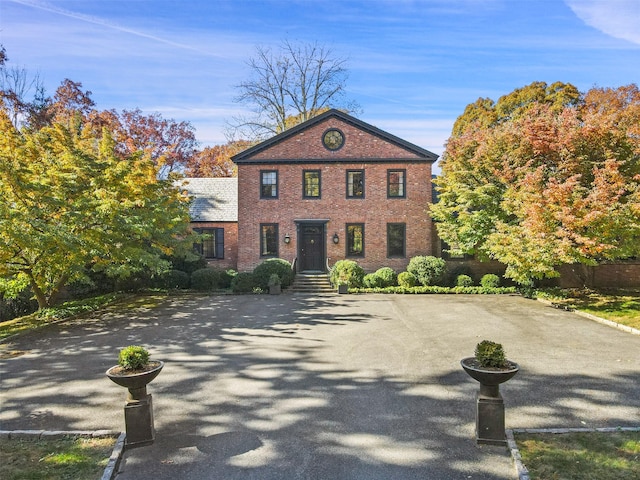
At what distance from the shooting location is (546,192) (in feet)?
51.1

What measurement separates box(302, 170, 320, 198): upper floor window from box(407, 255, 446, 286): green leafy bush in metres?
6.62

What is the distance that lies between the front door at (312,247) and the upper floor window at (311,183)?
166 centimetres

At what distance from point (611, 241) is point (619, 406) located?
34.2 feet

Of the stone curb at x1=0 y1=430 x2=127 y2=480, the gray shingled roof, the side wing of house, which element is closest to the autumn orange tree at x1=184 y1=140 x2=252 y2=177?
the gray shingled roof

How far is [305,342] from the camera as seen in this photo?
11836 millimetres

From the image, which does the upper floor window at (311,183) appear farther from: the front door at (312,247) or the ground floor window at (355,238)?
the ground floor window at (355,238)

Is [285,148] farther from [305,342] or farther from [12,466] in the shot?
[12,466]

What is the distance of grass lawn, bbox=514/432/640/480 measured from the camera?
517 centimetres

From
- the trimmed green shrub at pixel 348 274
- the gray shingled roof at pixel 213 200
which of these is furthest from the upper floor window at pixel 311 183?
the gray shingled roof at pixel 213 200

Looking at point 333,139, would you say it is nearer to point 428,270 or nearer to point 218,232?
point 218,232

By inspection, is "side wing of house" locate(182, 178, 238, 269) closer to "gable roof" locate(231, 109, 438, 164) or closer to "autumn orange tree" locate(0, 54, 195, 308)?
"gable roof" locate(231, 109, 438, 164)

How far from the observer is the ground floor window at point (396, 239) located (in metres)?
24.4

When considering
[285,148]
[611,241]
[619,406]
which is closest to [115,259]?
[285,148]

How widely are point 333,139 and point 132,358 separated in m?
19.9
